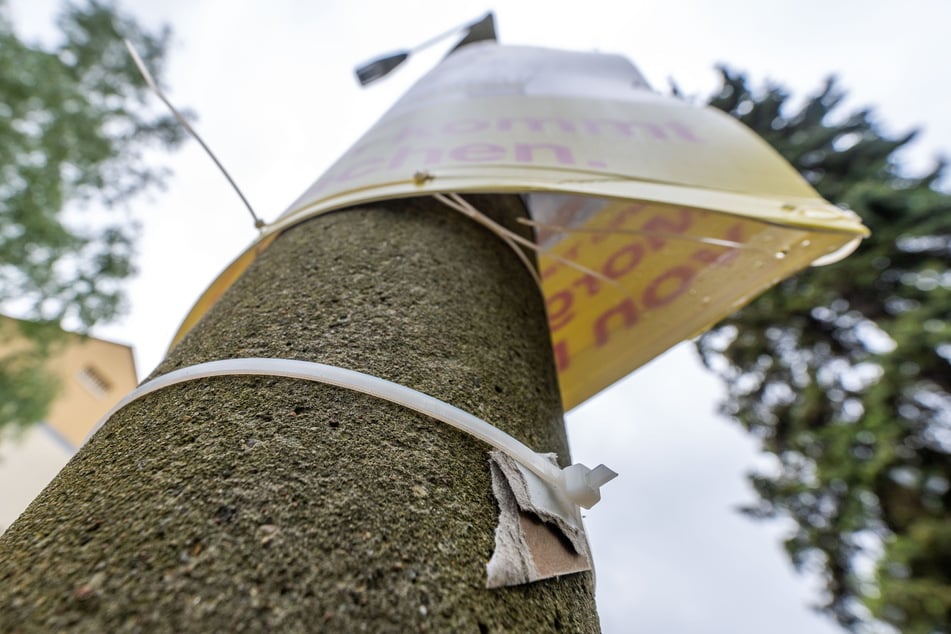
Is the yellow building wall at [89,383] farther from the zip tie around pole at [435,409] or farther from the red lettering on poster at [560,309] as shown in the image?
the zip tie around pole at [435,409]

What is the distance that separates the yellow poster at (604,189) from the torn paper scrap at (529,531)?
0.48 meters

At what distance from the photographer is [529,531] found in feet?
1.44

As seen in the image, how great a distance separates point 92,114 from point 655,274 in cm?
836

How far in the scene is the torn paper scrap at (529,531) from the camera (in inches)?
15.8

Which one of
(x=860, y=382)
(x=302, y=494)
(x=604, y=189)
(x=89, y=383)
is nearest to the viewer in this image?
(x=302, y=494)

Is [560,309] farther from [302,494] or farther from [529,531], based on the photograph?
[302,494]

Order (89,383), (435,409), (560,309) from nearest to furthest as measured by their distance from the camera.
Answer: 1. (435,409)
2. (560,309)
3. (89,383)

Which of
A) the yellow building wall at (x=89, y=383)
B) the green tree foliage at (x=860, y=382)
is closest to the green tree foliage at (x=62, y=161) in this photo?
the yellow building wall at (x=89, y=383)

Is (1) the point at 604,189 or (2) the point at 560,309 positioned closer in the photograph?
(1) the point at 604,189

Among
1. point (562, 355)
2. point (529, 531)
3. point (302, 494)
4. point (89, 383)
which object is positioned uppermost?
point (302, 494)

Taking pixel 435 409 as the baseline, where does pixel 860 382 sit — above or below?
below

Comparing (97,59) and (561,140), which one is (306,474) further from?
(97,59)

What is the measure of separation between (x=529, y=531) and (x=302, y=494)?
0.21 metres

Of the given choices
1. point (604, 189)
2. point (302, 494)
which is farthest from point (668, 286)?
point (302, 494)
